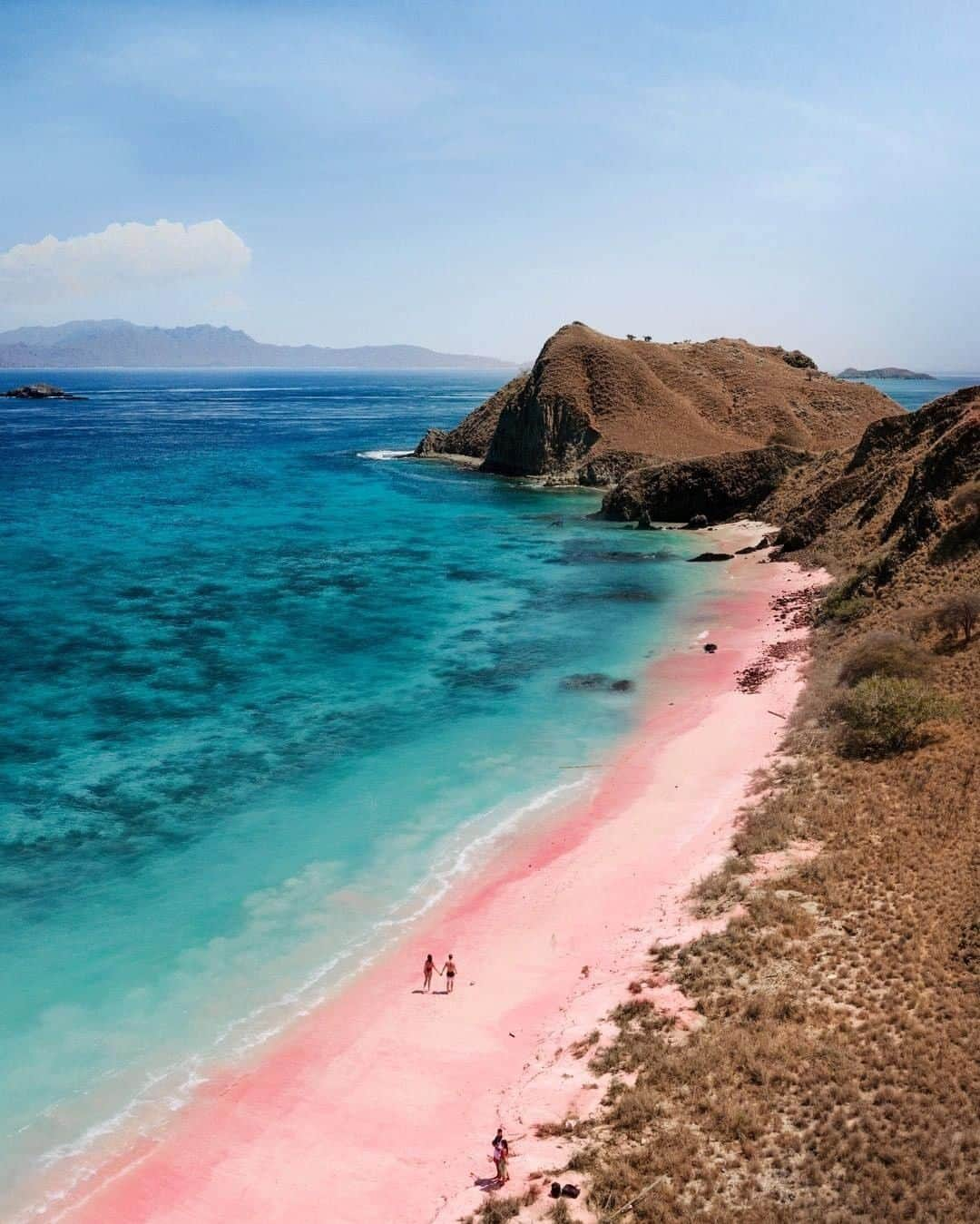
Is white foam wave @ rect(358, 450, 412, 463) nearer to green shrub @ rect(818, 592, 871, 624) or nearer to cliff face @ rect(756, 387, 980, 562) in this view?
cliff face @ rect(756, 387, 980, 562)

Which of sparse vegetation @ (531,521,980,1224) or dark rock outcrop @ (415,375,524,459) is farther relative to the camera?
dark rock outcrop @ (415,375,524,459)

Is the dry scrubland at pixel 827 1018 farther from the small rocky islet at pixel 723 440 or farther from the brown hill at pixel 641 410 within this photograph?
the brown hill at pixel 641 410

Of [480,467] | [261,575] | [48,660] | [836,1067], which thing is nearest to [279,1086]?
[836,1067]

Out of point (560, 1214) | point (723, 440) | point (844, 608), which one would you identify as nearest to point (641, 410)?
Result: point (723, 440)

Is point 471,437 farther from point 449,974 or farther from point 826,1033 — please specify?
point 826,1033

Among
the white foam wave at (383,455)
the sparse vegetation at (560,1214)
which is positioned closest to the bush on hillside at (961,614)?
the sparse vegetation at (560,1214)

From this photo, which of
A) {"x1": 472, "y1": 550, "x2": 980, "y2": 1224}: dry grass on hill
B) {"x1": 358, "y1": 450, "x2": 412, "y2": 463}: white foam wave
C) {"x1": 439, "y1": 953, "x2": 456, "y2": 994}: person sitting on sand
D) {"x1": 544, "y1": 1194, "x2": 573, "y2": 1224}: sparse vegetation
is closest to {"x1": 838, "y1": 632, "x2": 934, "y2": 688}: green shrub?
{"x1": 472, "y1": 550, "x2": 980, "y2": 1224}: dry grass on hill
